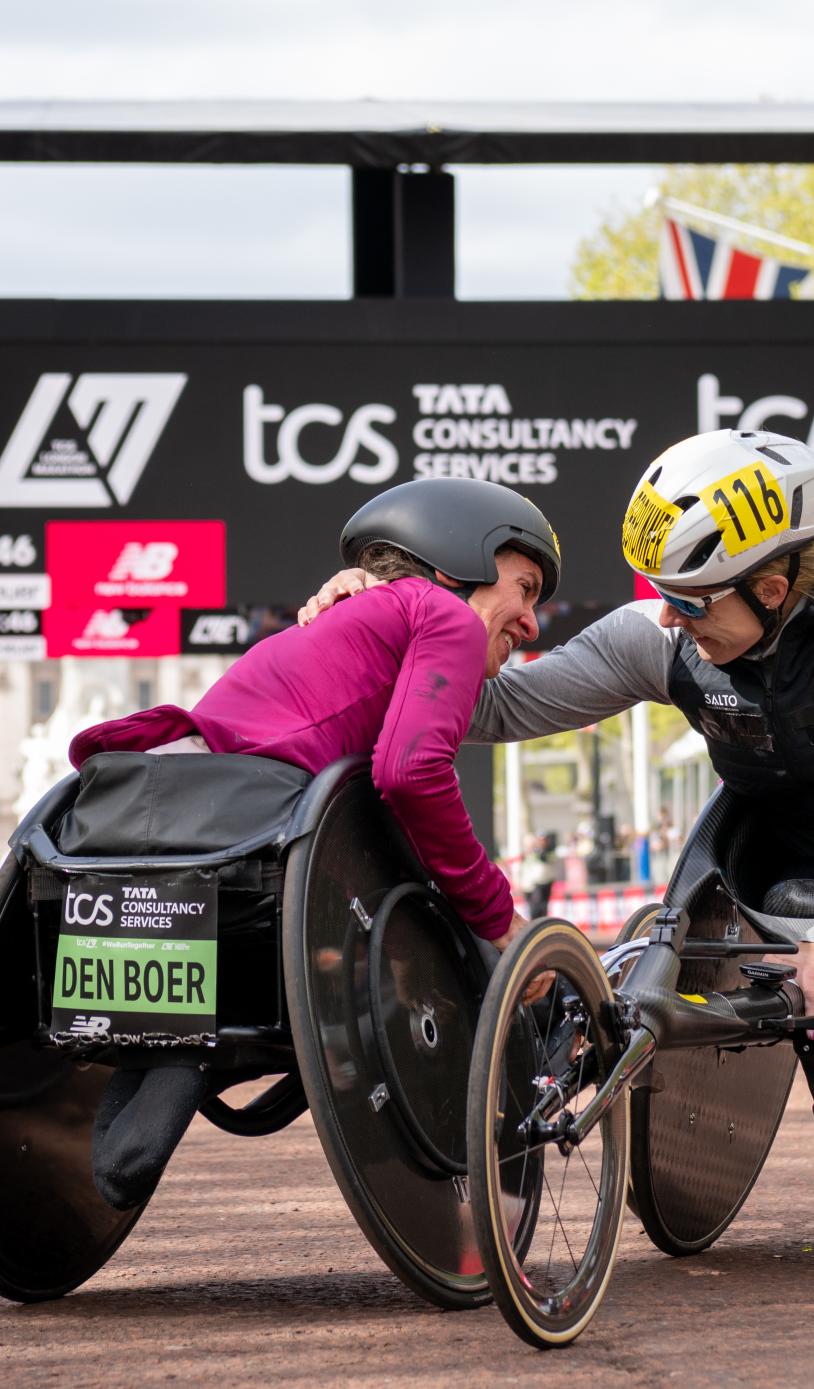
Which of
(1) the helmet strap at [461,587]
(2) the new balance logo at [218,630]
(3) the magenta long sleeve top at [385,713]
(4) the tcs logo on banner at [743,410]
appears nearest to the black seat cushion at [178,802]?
(3) the magenta long sleeve top at [385,713]

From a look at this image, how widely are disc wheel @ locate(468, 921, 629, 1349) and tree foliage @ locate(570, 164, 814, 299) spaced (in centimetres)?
3687

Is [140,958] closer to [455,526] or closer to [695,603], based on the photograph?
[455,526]

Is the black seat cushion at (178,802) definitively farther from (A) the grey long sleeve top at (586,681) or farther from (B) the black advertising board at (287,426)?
(B) the black advertising board at (287,426)

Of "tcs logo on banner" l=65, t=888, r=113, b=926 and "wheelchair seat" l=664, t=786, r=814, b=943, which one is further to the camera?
"wheelchair seat" l=664, t=786, r=814, b=943

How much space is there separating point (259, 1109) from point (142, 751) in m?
0.80

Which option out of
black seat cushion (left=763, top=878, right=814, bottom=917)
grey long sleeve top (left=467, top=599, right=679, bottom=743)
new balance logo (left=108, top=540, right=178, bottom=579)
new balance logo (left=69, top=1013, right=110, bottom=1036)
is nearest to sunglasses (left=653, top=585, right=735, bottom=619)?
Answer: grey long sleeve top (left=467, top=599, right=679, bottom=743)

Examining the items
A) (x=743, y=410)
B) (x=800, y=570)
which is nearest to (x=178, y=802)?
(x=800, y=570)

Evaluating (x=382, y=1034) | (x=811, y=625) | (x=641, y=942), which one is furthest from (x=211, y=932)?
(x=811, y=625)

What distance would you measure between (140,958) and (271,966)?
27 cm

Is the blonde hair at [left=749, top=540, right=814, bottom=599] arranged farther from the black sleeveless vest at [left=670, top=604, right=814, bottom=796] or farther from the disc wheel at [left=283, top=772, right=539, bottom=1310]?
the disc wheel at [left=283, top=772, right=539, bottom=1310]

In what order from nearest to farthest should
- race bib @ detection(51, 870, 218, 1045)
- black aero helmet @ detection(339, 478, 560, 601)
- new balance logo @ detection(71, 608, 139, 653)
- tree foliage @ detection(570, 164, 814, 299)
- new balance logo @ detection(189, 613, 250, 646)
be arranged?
race bib @ detection(51, 870, 218, 1045), black aero helmet @ detection(339, 478, 560, 601), new balance logo @ detection(71, 608, 139, 653), new balance logo @ detection(189, 613, 250, 646), tree foliage @ detection(570, 164, 814, 299)

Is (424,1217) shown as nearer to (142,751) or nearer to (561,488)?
(142,751)

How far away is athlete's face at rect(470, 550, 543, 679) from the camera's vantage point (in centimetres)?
434

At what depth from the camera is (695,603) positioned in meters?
4.26
